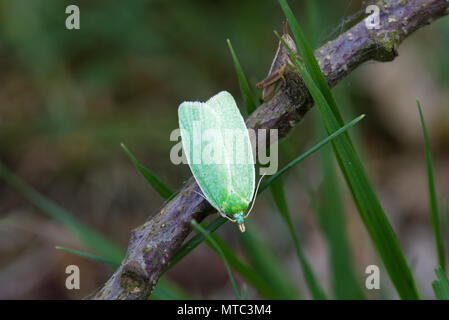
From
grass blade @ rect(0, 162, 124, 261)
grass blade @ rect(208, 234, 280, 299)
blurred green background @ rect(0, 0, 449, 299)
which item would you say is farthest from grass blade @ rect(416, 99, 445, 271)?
blurred green background @ rect(0, 0, 449, 299)

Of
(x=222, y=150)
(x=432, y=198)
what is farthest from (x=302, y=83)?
(x=432, y=198)

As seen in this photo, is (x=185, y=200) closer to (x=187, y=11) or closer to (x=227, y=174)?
(x=227, y=174)

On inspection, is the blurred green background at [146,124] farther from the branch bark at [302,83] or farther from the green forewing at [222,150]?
the branch bark at [302,83]

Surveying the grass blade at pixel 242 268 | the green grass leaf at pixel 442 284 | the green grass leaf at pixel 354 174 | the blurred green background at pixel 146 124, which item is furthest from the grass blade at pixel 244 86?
the blurred green background at pixel 146 124

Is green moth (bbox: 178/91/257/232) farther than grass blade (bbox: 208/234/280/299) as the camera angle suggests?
No

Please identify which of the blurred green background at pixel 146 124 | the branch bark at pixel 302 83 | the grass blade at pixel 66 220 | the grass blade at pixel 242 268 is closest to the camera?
the branch bark at pixel 302 83

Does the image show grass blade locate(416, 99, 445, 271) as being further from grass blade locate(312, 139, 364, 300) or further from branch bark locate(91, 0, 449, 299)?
grass blade locate(312, 139, 364, 300)
